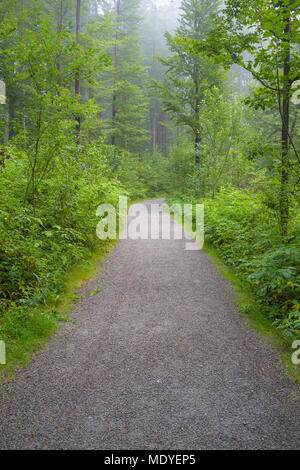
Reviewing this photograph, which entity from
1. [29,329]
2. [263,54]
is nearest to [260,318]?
[29,329]

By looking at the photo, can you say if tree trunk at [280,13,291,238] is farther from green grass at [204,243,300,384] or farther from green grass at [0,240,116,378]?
green grass at [0,240,116,378]

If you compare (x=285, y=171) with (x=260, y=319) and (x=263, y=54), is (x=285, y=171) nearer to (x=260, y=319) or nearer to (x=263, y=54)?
(x=263, y=54)

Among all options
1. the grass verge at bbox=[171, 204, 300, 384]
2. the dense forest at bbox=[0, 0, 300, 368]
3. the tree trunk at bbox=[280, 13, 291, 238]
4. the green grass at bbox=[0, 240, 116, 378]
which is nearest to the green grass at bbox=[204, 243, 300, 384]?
the grass verge at bbox=[171, 204, 300, 384]

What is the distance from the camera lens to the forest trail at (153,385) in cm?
218

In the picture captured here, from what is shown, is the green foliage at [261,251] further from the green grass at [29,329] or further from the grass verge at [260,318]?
the green grass at [29,329]

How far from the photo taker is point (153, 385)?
9.09 feet

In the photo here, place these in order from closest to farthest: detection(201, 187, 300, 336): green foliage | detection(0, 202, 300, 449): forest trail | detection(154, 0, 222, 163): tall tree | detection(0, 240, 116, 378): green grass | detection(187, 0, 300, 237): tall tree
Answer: detection(0, 202, 300, 449): forest trail → detection(0, 240, 116, 378): green grass → detection(201, 187, 300, 336): green foliage → detection(187, 0, 300, 237): tall tree → detection(154, 0, 222, 163): tall tree

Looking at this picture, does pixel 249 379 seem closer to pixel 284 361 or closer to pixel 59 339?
pixel 284 361

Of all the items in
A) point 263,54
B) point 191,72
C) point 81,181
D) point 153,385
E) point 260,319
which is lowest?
point 153,385

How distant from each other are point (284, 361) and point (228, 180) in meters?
10.5

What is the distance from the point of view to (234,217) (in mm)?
7738

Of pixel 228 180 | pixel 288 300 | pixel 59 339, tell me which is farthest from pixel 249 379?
pixel 228 180

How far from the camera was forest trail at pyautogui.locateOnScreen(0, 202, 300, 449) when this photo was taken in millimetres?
2182

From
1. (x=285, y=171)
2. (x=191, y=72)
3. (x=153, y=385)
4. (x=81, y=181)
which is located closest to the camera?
(x=153, y=385)
